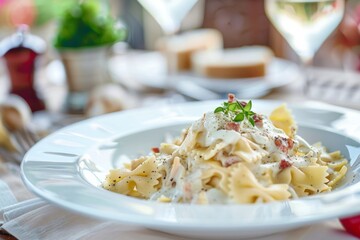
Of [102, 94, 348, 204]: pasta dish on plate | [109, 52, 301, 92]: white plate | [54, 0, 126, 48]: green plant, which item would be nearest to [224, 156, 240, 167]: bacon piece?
[102, 94, 348, 204]: pasta dish on plate

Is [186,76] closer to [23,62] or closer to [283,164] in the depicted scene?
[23,62]

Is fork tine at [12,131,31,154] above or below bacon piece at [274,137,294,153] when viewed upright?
below

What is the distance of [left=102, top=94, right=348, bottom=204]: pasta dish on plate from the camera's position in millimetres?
1326

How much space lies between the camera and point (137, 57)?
138 inches

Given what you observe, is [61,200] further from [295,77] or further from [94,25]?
[295,77]

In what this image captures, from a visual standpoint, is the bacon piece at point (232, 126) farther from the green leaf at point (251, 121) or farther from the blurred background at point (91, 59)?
the blurred background at point (91, 59)

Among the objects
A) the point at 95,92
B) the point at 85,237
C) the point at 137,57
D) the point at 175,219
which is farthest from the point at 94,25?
the point at 175,219

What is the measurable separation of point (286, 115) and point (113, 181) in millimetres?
614

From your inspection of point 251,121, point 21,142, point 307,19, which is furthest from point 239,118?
point 21,142

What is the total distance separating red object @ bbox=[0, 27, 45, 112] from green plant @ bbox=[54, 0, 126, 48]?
12 cm

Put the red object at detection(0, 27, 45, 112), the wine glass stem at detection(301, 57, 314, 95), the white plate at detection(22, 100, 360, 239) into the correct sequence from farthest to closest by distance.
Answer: the red object at detection(0, 27, 45, 112) < the wine glass stem at detection(301, 57, 314, 95) < the white plate at detection(22, 100, 360, 239)

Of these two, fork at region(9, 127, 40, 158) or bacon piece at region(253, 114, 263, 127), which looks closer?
bacon piece at region(253, 114, 263, 127)

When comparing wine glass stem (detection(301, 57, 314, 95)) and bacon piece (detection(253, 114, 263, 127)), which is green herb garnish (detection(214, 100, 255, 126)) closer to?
bacon piece (detection(253, 114, 263, 127))

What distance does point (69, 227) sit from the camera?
1.51m
